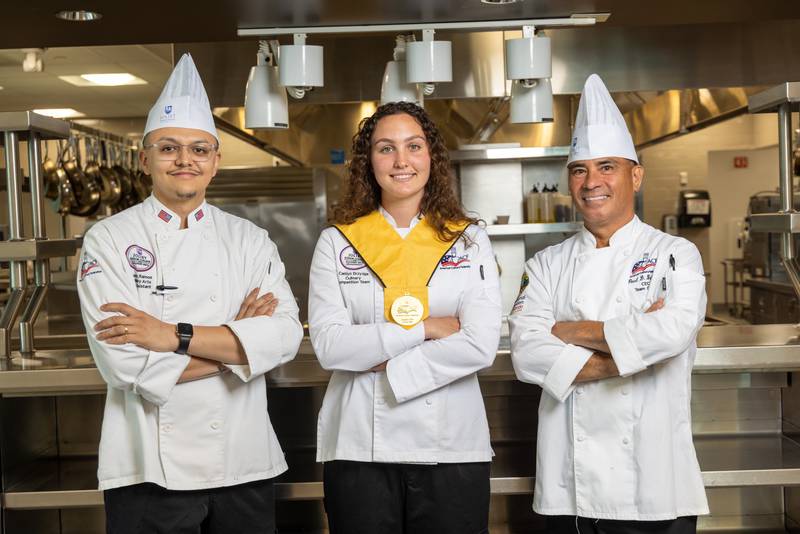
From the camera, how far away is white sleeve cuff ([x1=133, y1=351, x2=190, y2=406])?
1778mm

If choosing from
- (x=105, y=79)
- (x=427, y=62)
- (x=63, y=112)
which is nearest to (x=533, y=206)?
(x=427, y=62)

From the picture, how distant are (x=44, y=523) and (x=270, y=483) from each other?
112 centimetres

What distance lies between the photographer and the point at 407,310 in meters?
1.91

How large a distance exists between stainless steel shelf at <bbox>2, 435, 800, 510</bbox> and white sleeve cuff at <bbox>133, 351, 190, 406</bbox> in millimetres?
670

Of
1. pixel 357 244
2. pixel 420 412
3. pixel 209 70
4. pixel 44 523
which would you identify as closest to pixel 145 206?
pixel 357 244

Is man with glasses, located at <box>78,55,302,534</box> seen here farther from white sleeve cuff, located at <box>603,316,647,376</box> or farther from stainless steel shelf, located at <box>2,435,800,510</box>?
white sleeve cuff, located at <box>603,316,647,376</box>

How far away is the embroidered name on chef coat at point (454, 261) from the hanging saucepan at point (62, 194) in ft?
13.5

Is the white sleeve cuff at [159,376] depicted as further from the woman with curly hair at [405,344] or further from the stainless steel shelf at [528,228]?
the stainless steel shelf at [528,228]

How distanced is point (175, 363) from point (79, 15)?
3.99 ft

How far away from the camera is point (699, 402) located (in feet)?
8.72

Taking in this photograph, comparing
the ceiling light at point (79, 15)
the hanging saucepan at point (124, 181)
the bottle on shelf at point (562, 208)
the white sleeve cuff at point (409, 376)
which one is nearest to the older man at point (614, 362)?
the white sleeve cuff at point (409, 376)

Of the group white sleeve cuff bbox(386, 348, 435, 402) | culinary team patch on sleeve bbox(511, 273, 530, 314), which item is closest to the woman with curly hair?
white sleeve cuff bbox(386, 348, 435, 402)

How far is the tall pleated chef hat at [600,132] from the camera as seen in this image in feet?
6.66

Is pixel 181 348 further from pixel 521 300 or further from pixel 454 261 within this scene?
pixel 521 300
